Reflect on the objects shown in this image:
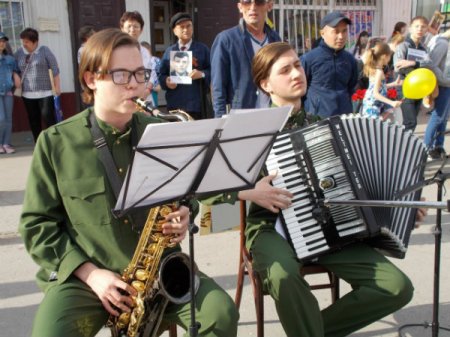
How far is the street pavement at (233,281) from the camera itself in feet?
10.6

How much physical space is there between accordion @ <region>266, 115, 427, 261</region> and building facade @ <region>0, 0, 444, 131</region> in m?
7.06

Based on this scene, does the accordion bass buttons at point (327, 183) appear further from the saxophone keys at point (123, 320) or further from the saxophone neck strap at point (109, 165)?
the saxophone keys at point (123, 320)

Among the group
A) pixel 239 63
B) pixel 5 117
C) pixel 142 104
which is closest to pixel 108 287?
pixel 142 104

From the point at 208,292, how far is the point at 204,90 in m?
3.62

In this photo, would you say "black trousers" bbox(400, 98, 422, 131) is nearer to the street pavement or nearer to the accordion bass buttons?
the street pavement

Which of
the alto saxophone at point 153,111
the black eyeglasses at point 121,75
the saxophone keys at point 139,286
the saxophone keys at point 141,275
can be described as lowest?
the saxophone keys at point 139,286

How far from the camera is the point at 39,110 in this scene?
7.98 meters

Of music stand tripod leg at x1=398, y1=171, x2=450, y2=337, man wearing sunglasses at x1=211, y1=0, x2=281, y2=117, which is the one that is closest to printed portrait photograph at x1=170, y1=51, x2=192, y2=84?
man wearing sunglasses at x1=211, y1=0, x2=281, y2=117

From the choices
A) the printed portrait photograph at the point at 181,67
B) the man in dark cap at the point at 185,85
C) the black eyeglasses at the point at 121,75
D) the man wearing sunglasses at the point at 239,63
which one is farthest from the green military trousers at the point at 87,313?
the man in dark cap at the point at 185,85

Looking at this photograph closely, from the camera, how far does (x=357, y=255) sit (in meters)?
2.65

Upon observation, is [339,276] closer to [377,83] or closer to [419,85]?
[419,85]

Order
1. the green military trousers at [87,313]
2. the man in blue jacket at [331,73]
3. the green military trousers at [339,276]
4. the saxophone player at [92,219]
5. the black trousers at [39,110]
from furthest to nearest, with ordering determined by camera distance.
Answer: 1. the black trousers at [39,110]
2. the man in blue jacket at [331,73]
3. the green military trousers at [339,276]
4. the saxophone player at [92,219]
5. the green military trousers at [87,313]

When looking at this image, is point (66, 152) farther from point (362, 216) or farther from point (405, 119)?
point (405, 119)

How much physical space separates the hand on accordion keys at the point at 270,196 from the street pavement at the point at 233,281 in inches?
37.8
